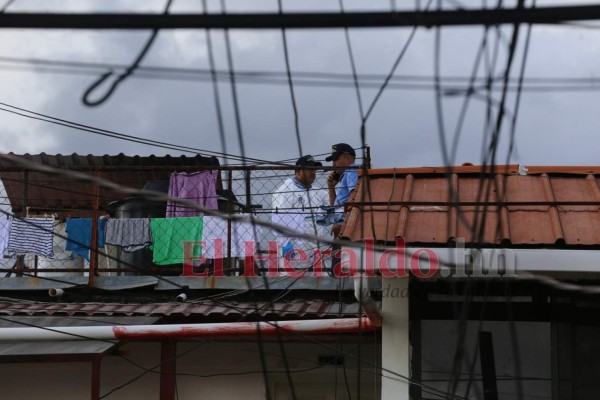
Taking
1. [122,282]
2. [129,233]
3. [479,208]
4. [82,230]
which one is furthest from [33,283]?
[479,208]

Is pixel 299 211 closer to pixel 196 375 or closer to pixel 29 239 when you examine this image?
pixel 196 375

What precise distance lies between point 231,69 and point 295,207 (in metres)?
4.33

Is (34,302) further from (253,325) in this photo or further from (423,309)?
(423,309)

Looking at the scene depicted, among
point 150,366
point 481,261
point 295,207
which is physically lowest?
point 150,366

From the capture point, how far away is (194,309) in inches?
303

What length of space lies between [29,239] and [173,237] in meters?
1.58

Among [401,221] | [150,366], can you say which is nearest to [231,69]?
[401,221]

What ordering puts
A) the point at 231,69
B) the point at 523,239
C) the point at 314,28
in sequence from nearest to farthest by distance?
the point at 314,28, the point at 231,69, the point at 523,239

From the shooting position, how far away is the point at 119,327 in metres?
7.04

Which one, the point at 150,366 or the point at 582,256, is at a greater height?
the point at 582,256

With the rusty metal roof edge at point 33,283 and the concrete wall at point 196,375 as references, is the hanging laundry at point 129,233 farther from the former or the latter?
the concrete wall at point 196,375

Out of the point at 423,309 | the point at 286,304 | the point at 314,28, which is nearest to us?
the point at 314,28

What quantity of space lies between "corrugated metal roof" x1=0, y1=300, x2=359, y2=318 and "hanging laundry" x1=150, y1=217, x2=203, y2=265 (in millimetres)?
744

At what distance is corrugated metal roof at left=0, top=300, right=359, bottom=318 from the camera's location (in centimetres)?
738
